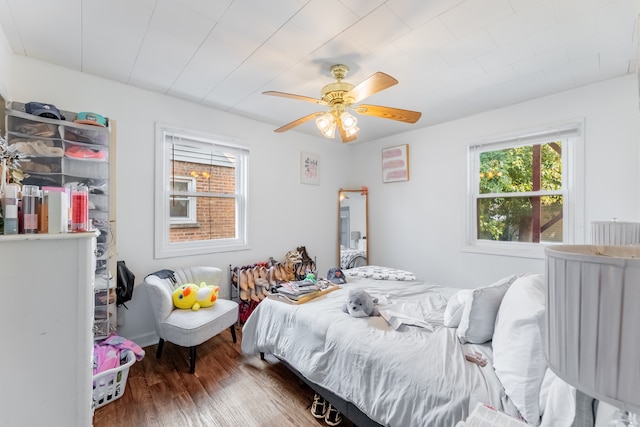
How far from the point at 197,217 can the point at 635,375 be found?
11.1 ft

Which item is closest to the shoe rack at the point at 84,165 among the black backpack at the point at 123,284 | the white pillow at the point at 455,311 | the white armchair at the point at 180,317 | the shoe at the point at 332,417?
the black backpack at the point at 123,284

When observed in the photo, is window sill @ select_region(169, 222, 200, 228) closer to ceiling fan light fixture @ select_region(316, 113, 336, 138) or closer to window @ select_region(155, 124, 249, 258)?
window @ select_region(155, 124, 249, 258)

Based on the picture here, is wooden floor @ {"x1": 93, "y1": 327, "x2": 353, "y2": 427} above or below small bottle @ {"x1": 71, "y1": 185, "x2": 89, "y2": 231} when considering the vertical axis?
below

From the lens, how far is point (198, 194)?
3.15 meters

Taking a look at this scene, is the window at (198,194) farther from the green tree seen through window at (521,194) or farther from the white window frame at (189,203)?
the green tree seen through window at (521,194)

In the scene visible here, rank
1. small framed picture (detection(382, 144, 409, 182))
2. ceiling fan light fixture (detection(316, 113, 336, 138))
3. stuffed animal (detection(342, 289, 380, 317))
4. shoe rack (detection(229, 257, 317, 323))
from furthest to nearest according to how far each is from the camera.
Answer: small framed picture (detection(382, 144, 409, 182)) → shoe rack (detection(229, 257, 317, 323)) → ceiling fan light fixture (detection(316, 113, 336, 138)) → stuffed animal (detection(342, 289, 380, 317))

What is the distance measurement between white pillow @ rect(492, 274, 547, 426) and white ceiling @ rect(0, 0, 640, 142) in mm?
1600

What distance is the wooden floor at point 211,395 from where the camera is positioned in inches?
67.7

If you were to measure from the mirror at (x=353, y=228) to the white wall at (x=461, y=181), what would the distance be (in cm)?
11

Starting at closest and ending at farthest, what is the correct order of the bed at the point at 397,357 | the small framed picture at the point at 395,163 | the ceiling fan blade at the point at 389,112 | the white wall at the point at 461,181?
the bed at the point at 397,357 < the ceiling fan blade at the point at 389,112 < the white wall at the point at 461,181 < the small framed picture at the point at 395,163

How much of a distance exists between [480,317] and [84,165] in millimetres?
3066

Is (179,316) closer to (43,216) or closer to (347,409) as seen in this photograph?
(43,216)

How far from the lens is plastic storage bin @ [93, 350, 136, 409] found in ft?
5.85

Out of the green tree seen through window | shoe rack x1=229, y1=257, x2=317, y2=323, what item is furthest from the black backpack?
the green tree seen through window
